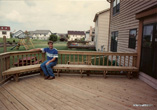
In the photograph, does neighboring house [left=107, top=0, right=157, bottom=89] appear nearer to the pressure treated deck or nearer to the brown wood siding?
the brown wood siding

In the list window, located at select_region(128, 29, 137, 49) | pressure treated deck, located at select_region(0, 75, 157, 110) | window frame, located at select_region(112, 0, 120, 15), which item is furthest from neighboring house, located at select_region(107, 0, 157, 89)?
window frame, located at select_region(112, 0, 120, 15)

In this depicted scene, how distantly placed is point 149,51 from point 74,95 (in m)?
3.00

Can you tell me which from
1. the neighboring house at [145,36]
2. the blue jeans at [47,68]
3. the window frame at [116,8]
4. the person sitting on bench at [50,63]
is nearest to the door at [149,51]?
the neighboring house at [145,36]

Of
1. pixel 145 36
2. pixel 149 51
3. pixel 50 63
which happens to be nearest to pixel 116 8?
pixel 145 36

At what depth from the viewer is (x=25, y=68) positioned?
454cm

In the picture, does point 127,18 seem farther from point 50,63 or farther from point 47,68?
point 47,68

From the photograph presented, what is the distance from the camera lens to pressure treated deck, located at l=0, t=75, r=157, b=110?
2.89 m

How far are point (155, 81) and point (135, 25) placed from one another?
306cm

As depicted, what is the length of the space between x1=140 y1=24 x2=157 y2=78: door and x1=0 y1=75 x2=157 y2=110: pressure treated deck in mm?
551

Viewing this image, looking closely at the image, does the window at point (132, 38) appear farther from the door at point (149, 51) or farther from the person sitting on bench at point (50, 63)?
the person sitting on bench at point (50, 63)

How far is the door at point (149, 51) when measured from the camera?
13.9 ft

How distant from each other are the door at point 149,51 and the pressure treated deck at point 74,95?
0.55m

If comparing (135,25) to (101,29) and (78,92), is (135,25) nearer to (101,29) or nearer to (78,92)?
(78,92)

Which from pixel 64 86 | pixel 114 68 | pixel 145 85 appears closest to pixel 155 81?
pixel 145 85
